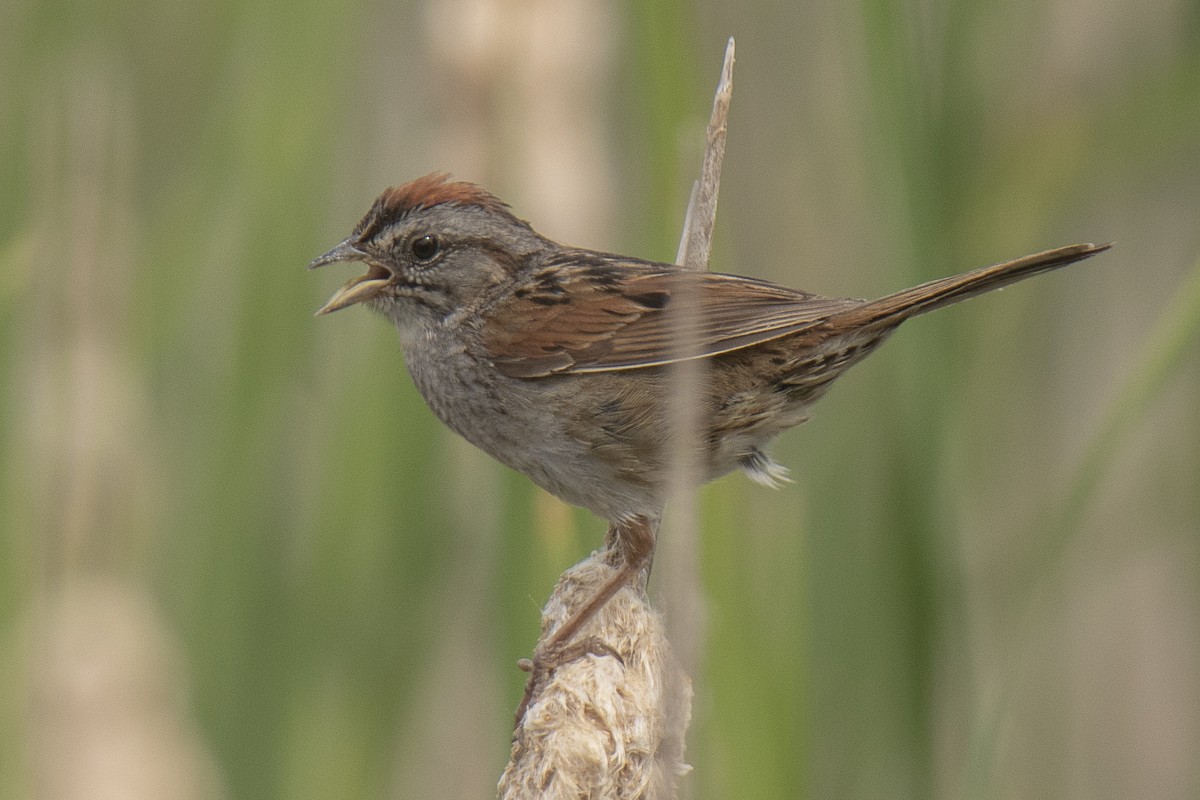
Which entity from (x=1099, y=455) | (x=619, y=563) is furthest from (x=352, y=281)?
(x=1099, y=455)

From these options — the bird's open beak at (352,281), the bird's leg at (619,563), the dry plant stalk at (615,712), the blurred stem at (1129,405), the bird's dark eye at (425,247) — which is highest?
the bird's dark eye at (425,247)

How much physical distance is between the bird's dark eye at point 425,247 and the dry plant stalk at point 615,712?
90 cm

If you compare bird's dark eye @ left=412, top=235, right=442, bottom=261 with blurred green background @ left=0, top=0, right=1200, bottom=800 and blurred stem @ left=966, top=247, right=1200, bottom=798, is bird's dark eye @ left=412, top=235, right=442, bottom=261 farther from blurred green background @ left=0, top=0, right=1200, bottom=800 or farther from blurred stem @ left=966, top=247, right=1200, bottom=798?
blurred stem @ left=966, top=247, right=1200, bottom=798

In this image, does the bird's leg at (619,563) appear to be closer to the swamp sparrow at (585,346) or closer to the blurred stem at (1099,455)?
the swamp sparrow at (585,346)

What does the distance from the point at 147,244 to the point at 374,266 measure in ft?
1.47

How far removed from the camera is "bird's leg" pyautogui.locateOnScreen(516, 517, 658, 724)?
2.33 meters

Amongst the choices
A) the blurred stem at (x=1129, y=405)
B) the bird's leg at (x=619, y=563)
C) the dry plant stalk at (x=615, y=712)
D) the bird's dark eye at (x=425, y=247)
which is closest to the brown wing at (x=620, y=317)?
the bird's dark eye at (x=425, y=247)

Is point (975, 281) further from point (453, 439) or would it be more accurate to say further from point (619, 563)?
point (453, 439)

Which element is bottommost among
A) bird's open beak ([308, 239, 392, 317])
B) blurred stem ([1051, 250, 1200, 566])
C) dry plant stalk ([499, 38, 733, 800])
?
dry plant stalk ([499, 38, 733, 800])

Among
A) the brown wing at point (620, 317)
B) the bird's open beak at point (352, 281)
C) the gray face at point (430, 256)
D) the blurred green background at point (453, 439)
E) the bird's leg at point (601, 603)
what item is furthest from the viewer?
the gray face at point (430, 256)

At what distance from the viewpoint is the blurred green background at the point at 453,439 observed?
6.78 feet

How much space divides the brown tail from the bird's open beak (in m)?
1.02

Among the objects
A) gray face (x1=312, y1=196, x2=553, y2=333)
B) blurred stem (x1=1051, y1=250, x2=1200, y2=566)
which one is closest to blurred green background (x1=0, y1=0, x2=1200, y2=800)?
blurred stem (x1=1051, y1=250, x2=1200, y2=566)

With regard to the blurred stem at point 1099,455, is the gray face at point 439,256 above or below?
above
